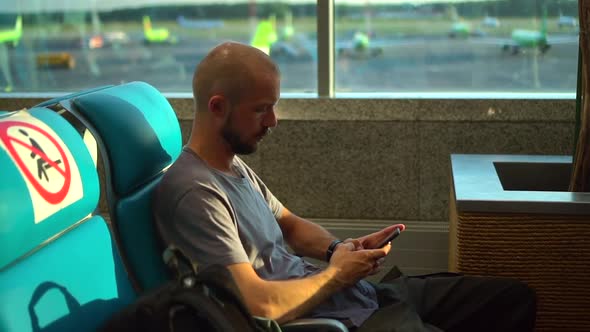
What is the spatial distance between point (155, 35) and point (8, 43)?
2.22 ft

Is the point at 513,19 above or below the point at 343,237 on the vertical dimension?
above

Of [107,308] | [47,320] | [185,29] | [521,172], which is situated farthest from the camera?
[185,29]

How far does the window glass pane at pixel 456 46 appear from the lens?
320cm

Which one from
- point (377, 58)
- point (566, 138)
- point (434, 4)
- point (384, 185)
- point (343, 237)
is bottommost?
point (343, 237)

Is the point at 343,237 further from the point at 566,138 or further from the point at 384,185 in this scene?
the point at 566,138

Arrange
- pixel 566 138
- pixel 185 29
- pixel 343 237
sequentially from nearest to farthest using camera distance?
pixel 566 138
pixel 343 237
pixel 185 29

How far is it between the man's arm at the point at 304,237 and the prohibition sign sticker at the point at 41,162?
2.54ft

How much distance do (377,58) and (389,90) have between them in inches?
5.8

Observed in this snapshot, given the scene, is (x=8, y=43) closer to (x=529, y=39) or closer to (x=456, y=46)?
(x=456, y=46)

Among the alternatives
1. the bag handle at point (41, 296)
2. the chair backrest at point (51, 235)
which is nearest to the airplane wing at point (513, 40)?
the chair backrest at point (51, 235)

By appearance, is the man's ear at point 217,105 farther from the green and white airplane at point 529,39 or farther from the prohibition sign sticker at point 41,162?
the green and white airplane at point 529,39

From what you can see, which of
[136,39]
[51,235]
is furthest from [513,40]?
[51,235]

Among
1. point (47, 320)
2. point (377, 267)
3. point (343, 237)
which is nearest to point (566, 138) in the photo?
point (343, 237)

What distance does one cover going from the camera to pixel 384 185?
3209mm
